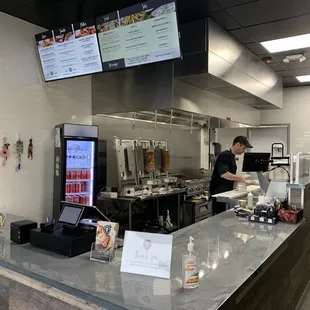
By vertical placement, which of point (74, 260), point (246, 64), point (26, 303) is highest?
point (246, 64)

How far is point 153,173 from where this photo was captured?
4758 mm

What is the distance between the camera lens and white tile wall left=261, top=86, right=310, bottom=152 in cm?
646

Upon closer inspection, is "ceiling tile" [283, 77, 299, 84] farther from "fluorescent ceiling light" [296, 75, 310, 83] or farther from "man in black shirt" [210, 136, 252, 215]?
A: "man in black shirt" [210, 136, 252, 215]

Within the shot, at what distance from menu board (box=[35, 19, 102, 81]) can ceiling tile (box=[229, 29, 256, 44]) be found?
175 centimetres

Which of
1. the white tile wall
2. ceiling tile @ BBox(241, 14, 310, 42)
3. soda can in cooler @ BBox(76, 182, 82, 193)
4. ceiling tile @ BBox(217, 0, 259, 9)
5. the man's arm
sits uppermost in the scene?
ceiling tile @ BBox(217, 0, 259, 9)

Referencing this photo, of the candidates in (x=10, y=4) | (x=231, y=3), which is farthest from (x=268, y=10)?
(x=10, y=4)

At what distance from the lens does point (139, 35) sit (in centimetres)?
267

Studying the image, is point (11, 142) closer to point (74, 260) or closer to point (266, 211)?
point (74, 260)

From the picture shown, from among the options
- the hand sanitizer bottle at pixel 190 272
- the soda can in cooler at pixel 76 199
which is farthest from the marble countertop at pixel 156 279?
the soda can in cooler at pixel 76 199

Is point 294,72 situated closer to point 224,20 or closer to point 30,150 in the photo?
point 224,20

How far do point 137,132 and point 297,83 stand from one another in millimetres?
3549

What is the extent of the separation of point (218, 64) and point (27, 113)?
2.23 m

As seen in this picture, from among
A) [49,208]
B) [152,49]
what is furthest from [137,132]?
[152,49]

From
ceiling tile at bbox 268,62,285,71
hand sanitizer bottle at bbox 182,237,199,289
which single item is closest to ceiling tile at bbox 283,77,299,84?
ceiling tile at bbox 268,62,285,71
